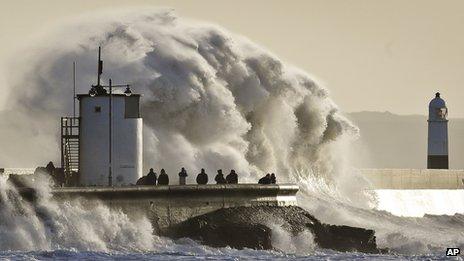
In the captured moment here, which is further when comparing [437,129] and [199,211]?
[437,129]

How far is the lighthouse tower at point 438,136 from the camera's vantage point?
65250 millimetres

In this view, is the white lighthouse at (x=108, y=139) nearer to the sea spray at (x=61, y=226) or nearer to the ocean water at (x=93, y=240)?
the ocean water at (x=93, y=240)

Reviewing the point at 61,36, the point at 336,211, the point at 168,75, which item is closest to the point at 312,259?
the point at 336,211

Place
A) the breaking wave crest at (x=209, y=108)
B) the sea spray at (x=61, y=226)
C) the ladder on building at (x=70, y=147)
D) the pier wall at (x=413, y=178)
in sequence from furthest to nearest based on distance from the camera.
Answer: the pier wall at (x=413, y=178)
the breaking wave crest at (x=209, y=108)
the ladder on building at (x=70, y=147)
the sea spray at (x=61, y=226)

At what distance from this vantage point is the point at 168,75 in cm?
4353

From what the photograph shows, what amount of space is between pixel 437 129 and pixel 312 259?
33938 mm

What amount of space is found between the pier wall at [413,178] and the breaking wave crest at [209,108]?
3.88 metres

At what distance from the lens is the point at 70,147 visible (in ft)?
119

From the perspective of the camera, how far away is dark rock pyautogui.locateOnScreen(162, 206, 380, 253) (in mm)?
33594

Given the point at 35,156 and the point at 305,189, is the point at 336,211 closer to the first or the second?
the point at 305,189

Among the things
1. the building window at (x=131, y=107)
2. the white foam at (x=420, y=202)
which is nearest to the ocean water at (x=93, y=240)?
the building window at (x=131, y=107)

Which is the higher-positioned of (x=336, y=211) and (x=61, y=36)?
(x=61, y=36)

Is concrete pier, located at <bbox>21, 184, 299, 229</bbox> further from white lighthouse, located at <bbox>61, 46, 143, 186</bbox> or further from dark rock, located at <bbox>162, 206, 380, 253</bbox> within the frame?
white lighthouse, located at <bbox>61, 46, 143, 186</bbox>

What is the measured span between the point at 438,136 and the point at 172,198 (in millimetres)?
32980
